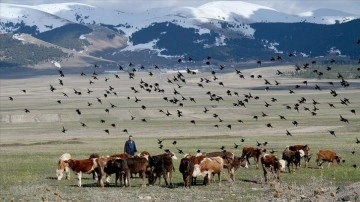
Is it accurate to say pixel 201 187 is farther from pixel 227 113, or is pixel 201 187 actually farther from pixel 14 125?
pixel 227 113

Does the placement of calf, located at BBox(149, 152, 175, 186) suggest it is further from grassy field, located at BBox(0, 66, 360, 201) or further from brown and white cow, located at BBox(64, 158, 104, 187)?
brown and white cow, located at BBox(64, 158, 104, 187)

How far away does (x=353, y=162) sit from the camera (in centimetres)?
4116

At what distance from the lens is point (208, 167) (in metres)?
31.7

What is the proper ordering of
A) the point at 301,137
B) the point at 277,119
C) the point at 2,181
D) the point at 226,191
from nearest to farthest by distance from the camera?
the point at 226,191
the point at 2,181
the point at 301,137
the point at 277,119

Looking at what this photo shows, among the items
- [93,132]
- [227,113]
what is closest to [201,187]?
[93,132]

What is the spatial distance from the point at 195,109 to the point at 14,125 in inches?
1455

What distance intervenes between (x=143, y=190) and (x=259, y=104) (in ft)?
361

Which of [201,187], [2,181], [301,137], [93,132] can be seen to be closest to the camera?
[201,187]

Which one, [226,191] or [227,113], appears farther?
[227,113]

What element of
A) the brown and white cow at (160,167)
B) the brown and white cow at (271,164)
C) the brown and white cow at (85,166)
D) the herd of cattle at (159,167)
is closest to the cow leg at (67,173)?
the herd of cattle at (159,167)

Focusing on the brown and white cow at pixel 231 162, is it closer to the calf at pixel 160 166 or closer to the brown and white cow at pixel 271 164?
the brown and white cow at pixel 271 164

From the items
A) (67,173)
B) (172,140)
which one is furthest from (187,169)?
(172,140)

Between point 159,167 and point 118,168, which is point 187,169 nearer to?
point 159,167

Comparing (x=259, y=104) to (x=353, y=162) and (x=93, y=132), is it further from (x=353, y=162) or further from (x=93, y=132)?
(x=353, y=162)
